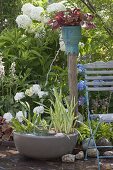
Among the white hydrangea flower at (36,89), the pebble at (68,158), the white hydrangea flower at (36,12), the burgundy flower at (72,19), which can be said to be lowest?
the pebble at (68,158)

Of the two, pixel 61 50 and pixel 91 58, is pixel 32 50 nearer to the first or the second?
pixel 61 50

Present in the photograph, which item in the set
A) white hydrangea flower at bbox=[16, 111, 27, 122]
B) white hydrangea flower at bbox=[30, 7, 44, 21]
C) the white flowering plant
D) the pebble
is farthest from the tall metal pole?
white hydrangea flower at bbox=[30, 7, 44, 21]

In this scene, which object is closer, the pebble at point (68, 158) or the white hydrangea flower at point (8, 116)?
the pebble at point (68, 158)

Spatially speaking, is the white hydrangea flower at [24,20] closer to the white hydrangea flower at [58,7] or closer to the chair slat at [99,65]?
the white hydrangea flower at [58,7]

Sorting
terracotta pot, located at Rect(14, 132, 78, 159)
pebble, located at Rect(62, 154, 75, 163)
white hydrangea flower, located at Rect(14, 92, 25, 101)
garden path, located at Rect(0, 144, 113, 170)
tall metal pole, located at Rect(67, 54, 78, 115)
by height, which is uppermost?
tall metal pole, located at Rect(67, 54, 78, 115)

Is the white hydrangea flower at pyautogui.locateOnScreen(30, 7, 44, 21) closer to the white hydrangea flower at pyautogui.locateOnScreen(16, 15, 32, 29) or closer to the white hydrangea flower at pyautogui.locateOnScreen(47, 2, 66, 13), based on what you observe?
the white hydrangea flower at pyautogui.locateOnScreen(16, 15, 32, 29)

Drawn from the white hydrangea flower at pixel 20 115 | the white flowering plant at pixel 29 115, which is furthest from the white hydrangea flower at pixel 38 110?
the white hydrangea flower at pixel 20 115

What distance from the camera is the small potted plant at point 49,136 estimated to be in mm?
4488

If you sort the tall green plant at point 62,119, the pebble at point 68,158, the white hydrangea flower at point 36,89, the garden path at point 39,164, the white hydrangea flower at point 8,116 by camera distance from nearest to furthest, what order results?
the garden path at point 39,164, the pebble at point 68,158, the tall green plant at point 62,119, the white hydrangea flower at point 8,116, the white hydrangea flower at point 36,89

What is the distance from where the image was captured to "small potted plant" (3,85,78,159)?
14.7 feet

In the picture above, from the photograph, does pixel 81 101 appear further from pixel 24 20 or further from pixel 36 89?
pixel 24 20

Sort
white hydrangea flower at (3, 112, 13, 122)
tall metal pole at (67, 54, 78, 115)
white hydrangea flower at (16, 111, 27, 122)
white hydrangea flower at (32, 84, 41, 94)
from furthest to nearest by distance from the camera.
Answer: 1. white hydrangea flower at (32, 84, 41, 94)
2. white hydrangea flower at (3, 112, 13, 122)
3. white hydrangea flower at (16, 111, 27, 122)
4. tall metal pole at (67, 54, 78, 115)

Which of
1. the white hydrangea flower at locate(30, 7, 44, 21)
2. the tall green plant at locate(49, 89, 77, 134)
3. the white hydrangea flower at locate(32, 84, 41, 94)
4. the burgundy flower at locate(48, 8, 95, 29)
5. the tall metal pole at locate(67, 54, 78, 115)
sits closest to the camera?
the tall green plant at locate(49, 89, 77, 134)

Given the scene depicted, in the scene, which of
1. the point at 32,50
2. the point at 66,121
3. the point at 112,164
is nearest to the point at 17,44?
the point at 32,50
